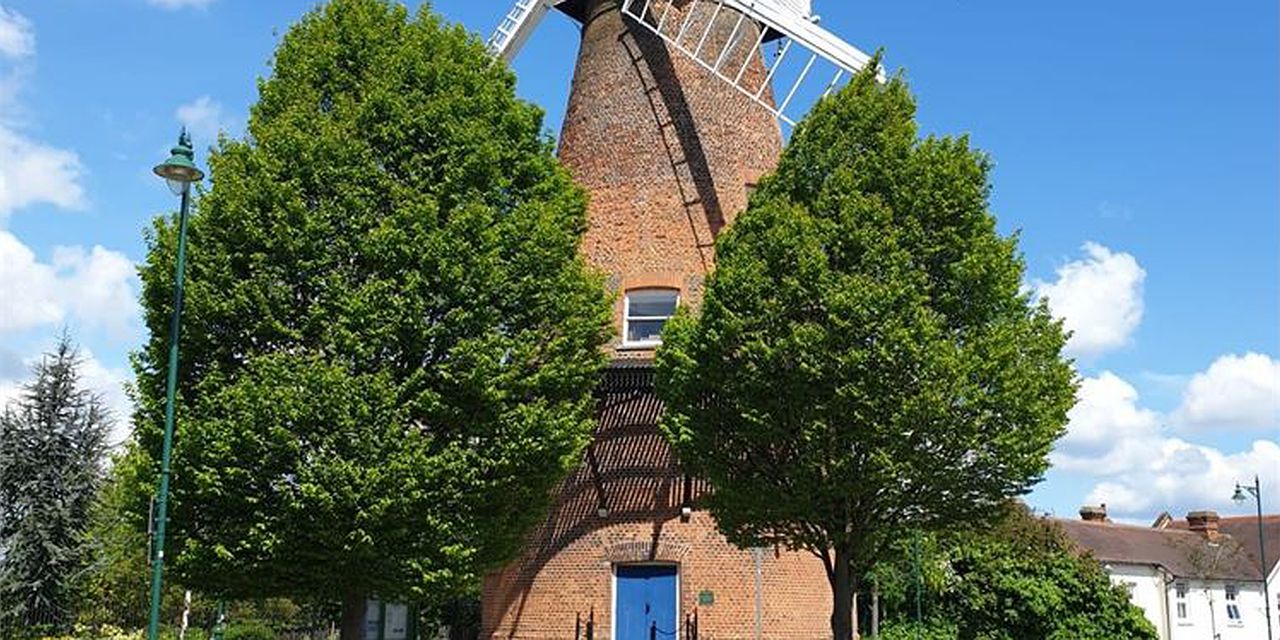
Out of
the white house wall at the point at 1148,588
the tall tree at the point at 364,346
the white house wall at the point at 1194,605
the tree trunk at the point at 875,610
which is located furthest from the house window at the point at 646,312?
the white house wall at the point at 1148,588

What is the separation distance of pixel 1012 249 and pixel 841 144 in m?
2.87

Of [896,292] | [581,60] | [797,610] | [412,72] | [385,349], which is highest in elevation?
[581,60]

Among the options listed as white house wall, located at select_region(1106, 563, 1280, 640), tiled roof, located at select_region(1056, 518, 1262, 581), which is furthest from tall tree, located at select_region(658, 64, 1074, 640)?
white house wall, located at select_region(1106, 563, 1280, 640)

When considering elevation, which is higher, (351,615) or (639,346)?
(639,346)

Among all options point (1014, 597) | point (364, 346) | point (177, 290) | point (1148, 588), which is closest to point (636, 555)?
point (364, 346)

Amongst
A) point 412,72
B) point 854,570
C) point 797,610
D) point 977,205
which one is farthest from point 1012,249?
point 412,72

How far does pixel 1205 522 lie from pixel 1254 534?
3.51m

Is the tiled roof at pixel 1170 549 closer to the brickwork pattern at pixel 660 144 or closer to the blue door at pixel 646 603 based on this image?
the brickwork pattern at pixel 660 144

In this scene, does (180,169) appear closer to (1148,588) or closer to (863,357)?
(863,357)

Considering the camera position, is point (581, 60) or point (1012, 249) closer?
point (1012, 249)

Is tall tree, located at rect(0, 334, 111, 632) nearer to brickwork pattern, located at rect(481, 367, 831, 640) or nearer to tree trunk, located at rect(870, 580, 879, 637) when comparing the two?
brickwork pattern, located at rect(481, 367, 831, 640)

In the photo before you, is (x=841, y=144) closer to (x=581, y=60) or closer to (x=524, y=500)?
(x=524, y=500)

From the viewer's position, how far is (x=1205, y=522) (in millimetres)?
51062

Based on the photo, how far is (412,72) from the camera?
15477 millimetres
